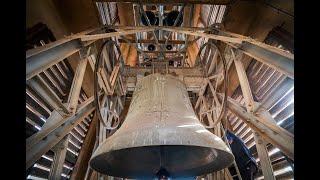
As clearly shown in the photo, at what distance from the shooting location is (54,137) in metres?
2.61

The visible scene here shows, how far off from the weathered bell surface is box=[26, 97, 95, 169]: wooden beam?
0.41 metres

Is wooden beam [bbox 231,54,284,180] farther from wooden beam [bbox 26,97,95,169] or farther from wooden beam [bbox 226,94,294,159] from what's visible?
wooden beam [bbox 26,97,95,169]

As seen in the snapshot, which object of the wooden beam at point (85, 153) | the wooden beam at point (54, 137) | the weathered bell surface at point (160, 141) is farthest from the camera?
the wooden beam at point (85, 153)

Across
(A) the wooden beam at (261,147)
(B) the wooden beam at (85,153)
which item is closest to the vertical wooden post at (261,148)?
(A) the wooden beam at (261,147)

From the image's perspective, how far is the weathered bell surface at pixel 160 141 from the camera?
2.14 m

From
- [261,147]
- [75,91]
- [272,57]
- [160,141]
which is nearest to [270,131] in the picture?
[261,147]

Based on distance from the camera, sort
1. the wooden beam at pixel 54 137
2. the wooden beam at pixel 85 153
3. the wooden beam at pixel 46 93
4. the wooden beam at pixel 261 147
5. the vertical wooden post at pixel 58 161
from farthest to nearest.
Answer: the wooden beam at pixel 85 153, the wooden beam at pixel 261 147, the vertical wooden post at pixel 58 161, the wooden beam at pixel 46 93, the wooden beam at pixel 54 137

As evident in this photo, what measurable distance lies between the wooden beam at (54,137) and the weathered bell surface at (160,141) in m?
0.41

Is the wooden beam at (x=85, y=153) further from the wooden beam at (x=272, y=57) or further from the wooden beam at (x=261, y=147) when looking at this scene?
the wooden beam at (x=272, y=57)

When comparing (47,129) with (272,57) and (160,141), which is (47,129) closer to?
(160,141)

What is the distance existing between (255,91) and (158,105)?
2450mm

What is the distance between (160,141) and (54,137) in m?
1.09

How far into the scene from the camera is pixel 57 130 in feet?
8.71
